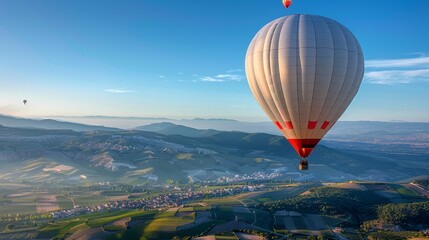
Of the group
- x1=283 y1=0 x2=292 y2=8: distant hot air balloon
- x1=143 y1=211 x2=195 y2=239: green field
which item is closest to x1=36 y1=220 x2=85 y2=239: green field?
x1=143 y1=211 x2=195 y2=239: green field

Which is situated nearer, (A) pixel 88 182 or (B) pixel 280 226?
(B) pixel 280 226

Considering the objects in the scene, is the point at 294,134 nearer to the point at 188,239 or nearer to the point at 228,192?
the point at 188,239

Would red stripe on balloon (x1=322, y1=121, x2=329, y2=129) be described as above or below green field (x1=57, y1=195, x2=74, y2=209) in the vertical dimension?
above

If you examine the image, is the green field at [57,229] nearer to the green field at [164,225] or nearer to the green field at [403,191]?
the green field at [164,225]

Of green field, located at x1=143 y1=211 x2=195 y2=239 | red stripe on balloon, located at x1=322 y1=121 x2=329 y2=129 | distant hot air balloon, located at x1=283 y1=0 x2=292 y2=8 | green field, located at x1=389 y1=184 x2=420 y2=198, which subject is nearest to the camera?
red stripe on balloon, located at x1=322 y1=121 x2=329 y2=129

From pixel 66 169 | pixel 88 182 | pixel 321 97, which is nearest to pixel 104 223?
pixel 321 97

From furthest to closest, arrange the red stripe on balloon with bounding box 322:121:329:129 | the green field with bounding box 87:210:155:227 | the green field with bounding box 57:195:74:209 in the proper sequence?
the green field with bounding box 57:195:74:209 < the green field with bounding box 87:210:155:227 < the red stripe on balloon with bounding box 322:121:329:129

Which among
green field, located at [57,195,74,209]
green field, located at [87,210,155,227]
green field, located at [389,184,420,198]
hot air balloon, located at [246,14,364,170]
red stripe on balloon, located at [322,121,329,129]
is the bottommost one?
green field, located at [57,195,74,209]

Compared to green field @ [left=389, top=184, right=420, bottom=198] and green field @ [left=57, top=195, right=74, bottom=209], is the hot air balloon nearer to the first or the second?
green field @ [left=57, top=195, right=74, bottom=209]
